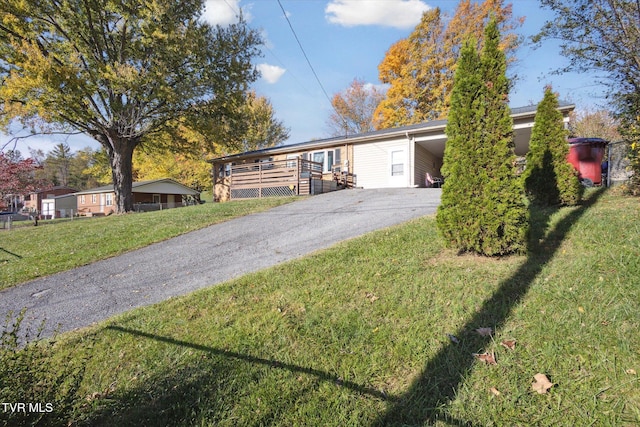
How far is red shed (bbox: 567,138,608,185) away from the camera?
8.16 meters

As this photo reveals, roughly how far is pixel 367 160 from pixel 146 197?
24049mm

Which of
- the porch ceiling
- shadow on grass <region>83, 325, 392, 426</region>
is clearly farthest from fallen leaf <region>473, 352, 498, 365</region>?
the porch ceiling

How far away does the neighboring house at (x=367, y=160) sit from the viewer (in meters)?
13.8

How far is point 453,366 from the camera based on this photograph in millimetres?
2080

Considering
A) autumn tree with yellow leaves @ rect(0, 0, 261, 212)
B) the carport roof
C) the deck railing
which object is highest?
autumn tree with yellow leaves @ rect(0, 0, 261, 212)

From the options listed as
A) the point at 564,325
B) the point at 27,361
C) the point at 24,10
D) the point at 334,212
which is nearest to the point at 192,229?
the point at 334,212

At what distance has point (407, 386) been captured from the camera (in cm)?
195

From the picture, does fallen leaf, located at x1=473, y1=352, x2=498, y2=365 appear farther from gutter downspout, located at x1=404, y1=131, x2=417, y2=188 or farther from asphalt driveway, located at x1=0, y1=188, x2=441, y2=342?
gutter downspout, located at x1=404, y1=131, x2=417, y2=188

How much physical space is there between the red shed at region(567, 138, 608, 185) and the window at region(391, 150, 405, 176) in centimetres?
665

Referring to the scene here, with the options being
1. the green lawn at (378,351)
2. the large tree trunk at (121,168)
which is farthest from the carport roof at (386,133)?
the green lawn at (378,351)

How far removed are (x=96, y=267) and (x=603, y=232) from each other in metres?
7.98

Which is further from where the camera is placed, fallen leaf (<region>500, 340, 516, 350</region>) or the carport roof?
the carport roof

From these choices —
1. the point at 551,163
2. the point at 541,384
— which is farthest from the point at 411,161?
the point at 541,384

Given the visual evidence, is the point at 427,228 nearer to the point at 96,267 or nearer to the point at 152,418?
the point at 152,418
